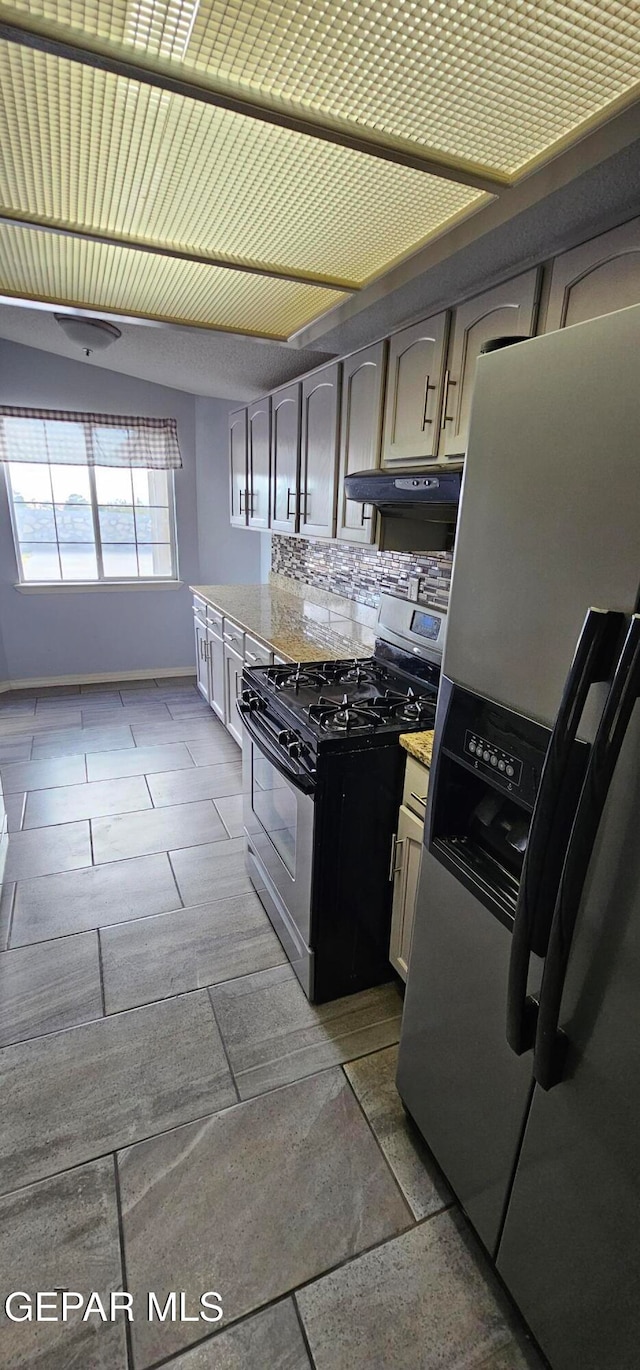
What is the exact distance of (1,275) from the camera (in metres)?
1.96

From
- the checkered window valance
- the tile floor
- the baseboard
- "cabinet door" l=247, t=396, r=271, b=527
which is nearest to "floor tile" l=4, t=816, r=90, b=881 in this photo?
the tile floor

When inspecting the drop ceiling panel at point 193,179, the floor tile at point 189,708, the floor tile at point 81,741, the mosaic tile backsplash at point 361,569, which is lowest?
the floor tile at point 81,741

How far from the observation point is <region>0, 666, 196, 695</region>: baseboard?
504cm

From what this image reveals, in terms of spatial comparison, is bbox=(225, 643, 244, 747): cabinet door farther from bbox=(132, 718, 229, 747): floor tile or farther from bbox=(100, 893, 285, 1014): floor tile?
bbox=(100, 893, 285, 1014): floor tile

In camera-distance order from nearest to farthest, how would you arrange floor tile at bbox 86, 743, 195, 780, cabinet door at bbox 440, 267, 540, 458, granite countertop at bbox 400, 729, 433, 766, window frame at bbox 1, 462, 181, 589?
1. cabinet door at bbox 440, 267, 540, 458
2. granite countertop at bbox 400, 729, 433, 766
3. floor tile at bbox 86, 743, 195, 780
4. window frame at bbox 1, 462, 181, 589

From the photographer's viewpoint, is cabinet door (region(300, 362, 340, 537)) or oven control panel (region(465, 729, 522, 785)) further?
cabinet door (region(300, 362, 340, 537))

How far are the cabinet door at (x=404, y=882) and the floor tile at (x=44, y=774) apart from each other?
2244 mm

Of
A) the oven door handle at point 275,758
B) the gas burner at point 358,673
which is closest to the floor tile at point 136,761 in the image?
the oven door handle at point 275,758

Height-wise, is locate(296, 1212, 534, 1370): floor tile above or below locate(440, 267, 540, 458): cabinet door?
below

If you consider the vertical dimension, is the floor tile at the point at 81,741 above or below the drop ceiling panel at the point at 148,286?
below

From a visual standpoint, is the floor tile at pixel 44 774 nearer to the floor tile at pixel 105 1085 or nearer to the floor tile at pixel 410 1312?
the floor tile at pixel 105 1085

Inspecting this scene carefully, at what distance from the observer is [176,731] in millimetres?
4195

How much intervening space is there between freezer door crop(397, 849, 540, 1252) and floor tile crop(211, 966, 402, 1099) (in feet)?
1.27

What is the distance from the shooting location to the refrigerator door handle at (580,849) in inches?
30.1
